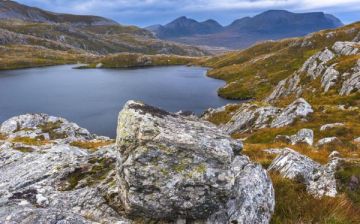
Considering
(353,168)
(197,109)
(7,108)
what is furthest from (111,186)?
(7,108)

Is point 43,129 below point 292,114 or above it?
below

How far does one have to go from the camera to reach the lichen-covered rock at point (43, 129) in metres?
54.3

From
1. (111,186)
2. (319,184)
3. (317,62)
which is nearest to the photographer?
(111,186)

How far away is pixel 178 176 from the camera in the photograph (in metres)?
10.9

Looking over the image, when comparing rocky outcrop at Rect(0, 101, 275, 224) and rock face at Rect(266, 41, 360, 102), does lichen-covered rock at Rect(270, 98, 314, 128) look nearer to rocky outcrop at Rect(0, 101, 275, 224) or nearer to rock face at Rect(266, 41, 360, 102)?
rock face at Rect(266, 41, 360, 102)

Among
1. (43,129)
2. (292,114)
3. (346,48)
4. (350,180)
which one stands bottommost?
(43,129)

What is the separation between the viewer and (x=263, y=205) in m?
11.9

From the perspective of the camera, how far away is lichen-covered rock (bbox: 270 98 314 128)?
171 feet

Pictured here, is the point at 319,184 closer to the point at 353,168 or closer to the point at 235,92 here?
→ the point at 353,168

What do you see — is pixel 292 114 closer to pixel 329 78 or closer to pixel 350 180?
pixel 329 78

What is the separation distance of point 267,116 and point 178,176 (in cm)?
5128

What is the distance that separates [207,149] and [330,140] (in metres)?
26.5

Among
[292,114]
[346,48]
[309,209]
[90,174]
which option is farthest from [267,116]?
[346,48]

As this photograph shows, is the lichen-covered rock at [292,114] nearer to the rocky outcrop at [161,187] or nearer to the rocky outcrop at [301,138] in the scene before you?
the rocky outcrop at [301,138]
